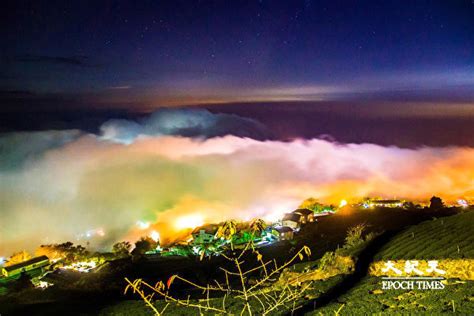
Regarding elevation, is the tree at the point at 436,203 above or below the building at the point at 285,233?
above

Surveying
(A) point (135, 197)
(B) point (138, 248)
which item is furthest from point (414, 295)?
(A) point (135, 197)

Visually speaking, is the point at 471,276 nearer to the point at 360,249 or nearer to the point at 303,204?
the point at 360,249

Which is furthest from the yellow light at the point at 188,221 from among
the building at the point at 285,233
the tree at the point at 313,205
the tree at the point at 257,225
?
the tree at the point at 257,225

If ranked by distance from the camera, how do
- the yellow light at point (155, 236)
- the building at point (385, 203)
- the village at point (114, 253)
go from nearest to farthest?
the village at point (114, 253) → the building at point (385, 203) → the yellow light at point (155, 236)

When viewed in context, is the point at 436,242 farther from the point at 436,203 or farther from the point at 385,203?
the point at 385,203

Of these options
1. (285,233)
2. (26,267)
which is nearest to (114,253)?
(26,267)
